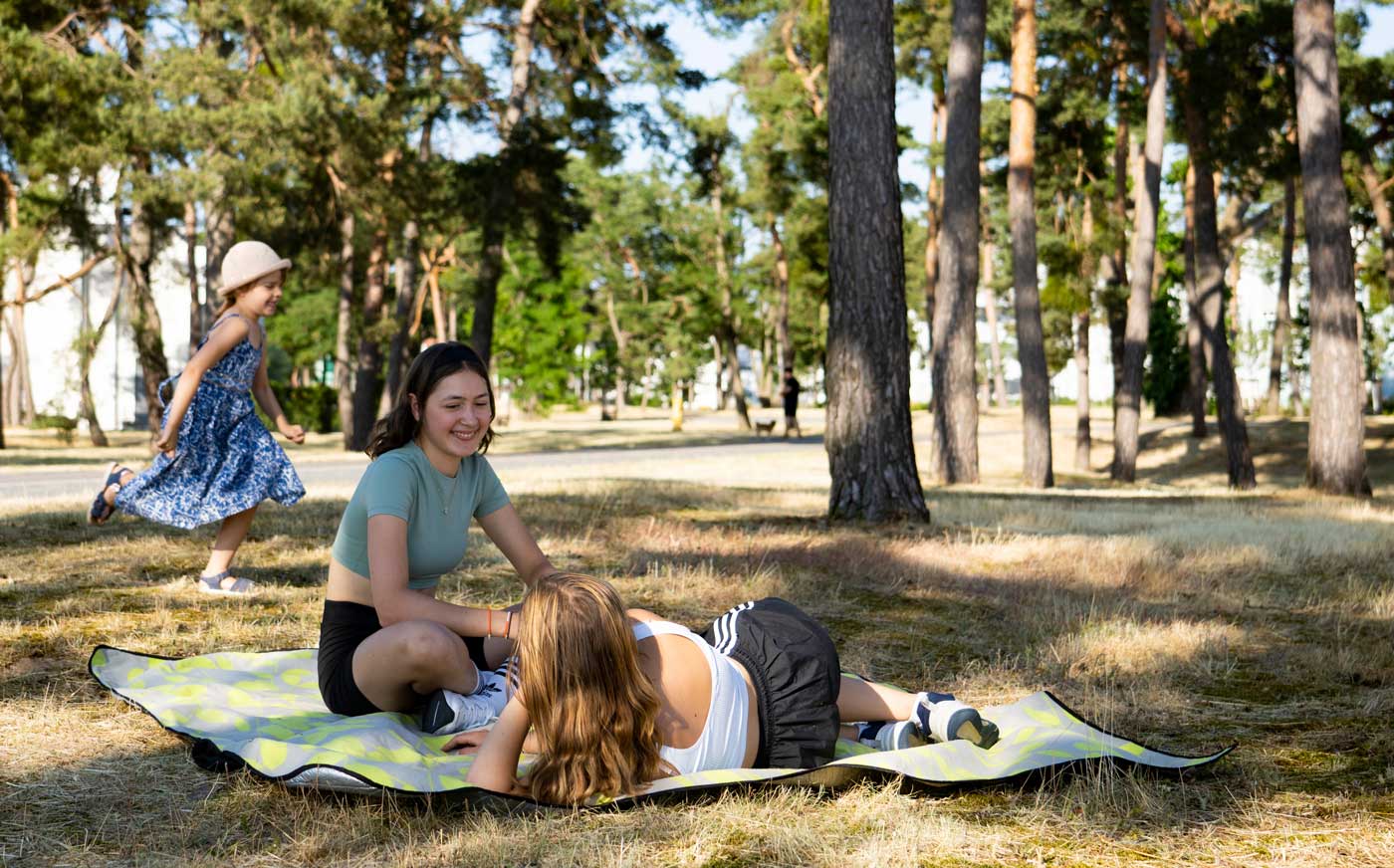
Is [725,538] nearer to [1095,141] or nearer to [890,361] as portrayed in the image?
[890,361]

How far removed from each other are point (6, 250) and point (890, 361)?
69.9 feet

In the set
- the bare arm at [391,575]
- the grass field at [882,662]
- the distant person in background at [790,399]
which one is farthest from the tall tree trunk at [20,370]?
the bare arm at [391,575]

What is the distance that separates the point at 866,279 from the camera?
34.3 feet

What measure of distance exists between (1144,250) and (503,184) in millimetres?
11318

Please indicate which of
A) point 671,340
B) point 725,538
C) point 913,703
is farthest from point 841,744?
point 671,340

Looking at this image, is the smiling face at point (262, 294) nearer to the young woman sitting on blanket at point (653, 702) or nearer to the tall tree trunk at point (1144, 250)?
the young woman sitting on blanket at point (653, 702)

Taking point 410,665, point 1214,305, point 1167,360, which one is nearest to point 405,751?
point 410,665

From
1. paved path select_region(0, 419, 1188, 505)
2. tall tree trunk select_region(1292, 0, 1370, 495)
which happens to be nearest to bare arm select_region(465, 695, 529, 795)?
paved path select_region(0, 419, 1188, 505)

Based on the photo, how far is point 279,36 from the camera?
71.6 feet

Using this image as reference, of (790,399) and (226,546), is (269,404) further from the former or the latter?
(790,399)

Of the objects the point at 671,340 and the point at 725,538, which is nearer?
the point at 725,538

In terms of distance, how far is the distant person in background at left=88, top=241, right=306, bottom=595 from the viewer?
270 inches

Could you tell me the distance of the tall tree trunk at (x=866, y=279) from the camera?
10.4 m

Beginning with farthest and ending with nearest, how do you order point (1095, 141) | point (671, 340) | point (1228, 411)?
1. point (671, 340)
2. point (1095, 141)
3. point (1228, 411)
